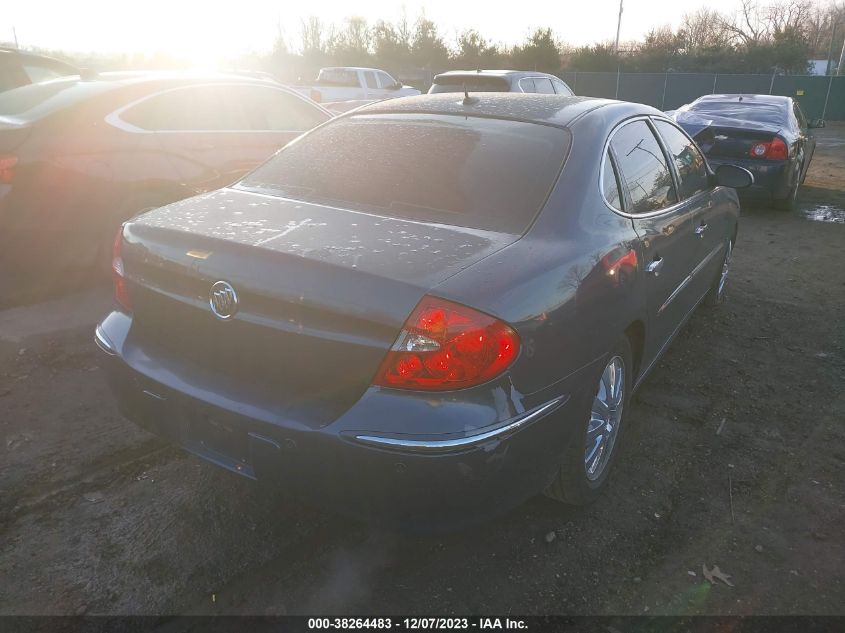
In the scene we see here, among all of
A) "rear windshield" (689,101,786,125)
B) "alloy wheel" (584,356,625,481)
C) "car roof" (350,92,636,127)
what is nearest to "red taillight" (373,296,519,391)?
"alloy wheel" (584,356,625,481)

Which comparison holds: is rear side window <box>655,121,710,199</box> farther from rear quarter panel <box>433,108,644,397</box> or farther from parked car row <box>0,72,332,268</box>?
parked car row <box>0,72,332,268</box>

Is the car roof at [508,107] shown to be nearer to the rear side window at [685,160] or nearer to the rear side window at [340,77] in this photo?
the rear side window at [685,160]

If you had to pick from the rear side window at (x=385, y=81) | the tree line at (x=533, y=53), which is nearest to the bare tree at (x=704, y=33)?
the tree line at (x=533, y=53)

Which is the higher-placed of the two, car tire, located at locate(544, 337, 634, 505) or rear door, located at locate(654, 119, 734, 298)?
rear door, located at locate(654, 119, 734, 298)

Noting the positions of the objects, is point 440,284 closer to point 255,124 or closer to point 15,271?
point 255,124

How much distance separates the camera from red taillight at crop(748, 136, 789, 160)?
Result: 8.31 m

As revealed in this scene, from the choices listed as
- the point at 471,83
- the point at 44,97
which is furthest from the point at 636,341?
the point at 471,83

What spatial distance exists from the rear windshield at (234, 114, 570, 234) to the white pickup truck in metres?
15.6

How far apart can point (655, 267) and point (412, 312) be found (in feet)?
5.04

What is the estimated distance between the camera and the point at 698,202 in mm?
3900

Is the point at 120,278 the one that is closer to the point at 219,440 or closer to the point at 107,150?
the point at 219,440

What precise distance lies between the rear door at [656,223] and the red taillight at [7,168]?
3.99m

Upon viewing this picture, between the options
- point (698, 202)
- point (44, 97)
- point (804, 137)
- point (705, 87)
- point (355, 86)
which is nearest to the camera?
point (698, 202)

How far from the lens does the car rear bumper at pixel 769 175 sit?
329 inches
